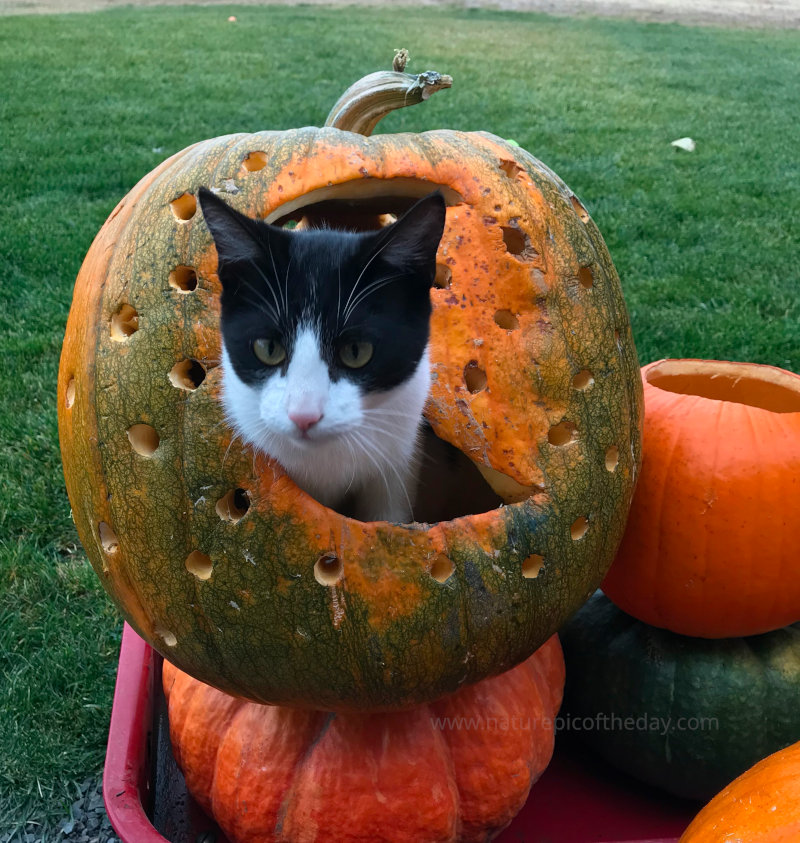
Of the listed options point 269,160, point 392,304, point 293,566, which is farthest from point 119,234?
point 293,566

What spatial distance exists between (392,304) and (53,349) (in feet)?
9.62

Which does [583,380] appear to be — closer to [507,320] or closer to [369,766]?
[507,320]

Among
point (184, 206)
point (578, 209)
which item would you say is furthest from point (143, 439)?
point (578, 209)

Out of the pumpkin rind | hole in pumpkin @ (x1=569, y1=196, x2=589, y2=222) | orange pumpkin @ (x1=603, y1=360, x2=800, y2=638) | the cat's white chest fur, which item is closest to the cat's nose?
the cat's white chest fur

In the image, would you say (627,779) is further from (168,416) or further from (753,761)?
(168,416)

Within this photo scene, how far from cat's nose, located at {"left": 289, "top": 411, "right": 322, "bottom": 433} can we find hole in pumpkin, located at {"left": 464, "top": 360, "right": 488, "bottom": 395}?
1.06 ft

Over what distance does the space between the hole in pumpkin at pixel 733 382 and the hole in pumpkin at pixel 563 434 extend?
638 mm

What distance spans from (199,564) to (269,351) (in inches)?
15.7

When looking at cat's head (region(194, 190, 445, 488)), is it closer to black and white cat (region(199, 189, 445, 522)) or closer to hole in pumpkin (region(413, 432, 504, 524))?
black and white cat (region(199, 189, 445, 522))

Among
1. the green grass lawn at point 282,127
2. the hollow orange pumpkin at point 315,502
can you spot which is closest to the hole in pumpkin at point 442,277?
the hollow orange pumpkin at point 315,502

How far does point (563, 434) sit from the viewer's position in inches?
64.0

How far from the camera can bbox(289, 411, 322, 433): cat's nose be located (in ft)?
4.50

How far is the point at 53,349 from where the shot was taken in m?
3.98

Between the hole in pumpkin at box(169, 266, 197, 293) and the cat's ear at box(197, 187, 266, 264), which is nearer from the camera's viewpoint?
the cat's ear at box(197, 187, 266, 264)
